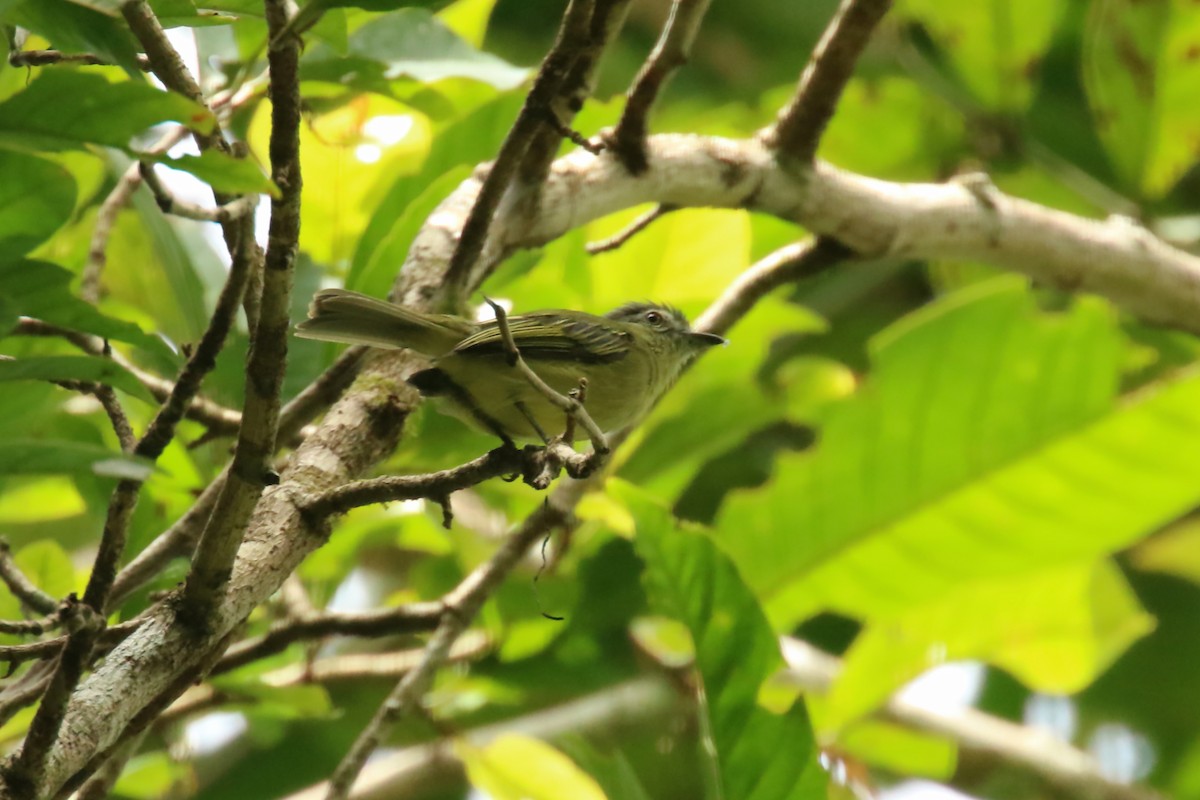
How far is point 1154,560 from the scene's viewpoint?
5016mm

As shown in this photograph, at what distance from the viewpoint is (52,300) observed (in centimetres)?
148

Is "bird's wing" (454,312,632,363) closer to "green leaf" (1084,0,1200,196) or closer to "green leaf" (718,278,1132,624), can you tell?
"green leaf" (718,278,1132,624)

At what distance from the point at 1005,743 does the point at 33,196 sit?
3.47m

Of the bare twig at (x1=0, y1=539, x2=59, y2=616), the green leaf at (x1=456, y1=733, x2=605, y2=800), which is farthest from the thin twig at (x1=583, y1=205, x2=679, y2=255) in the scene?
the bare twig at (x1=0, y1=539, x2=59, y2=616)

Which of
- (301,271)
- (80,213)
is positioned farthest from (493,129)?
(80,213)

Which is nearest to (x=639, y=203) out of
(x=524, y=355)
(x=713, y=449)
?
(x=524, y=355)

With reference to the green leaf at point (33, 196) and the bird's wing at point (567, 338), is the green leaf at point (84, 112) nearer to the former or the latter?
the green leaf at point (33, 196)

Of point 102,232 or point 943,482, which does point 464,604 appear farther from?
point 943,482

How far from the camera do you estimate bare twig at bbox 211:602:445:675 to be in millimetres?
2543

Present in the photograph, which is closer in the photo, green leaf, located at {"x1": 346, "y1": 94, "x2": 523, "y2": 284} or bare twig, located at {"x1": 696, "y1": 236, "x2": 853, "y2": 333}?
green leaf, located at {"x1": 346, "y1": 94, "x2": 523, "y2": 284}

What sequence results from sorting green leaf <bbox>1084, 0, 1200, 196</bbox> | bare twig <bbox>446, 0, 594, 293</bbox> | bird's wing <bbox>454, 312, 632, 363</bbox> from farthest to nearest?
green leaf <bbox>1084, 0, 1200, 196</bbox> < bird's wing <bbox>454, 312, 632, 363</bbox> < bare twig <bbox>446, 0, 594, 293</bbox>

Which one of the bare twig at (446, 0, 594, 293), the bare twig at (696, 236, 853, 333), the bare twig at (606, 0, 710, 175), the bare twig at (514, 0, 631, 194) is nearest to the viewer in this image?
the bare twig at (446, 0, 594, 293)

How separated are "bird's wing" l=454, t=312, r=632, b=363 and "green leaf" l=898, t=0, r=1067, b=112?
6.57 ft

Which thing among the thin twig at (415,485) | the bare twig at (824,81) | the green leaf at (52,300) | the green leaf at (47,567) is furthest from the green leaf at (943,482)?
the green leaf at (52,300)
